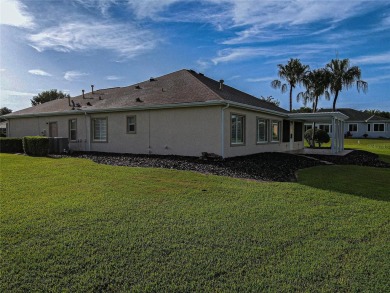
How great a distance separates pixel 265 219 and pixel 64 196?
178 inches

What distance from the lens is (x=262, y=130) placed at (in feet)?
55.5

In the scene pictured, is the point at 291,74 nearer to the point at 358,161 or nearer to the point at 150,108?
the point at 358,161

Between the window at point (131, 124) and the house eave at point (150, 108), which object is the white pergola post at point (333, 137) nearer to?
the house eave at point (150, 108)

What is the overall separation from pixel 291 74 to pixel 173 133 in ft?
82.2

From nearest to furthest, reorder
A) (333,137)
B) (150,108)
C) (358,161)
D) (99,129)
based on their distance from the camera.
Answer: (150,108) < (358,161) < (99,129) < (333,137)

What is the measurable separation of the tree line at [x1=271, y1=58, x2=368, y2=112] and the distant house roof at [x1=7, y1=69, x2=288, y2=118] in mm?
18520

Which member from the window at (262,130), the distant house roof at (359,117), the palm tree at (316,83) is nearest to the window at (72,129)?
the window at (262,130)

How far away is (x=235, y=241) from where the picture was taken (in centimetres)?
411

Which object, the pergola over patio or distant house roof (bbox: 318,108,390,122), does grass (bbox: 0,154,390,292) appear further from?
distant house roof (bbox: 318,108,390,122)

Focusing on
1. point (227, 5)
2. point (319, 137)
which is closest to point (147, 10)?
point (227, 5)

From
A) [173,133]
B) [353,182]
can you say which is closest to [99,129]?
[173,133]

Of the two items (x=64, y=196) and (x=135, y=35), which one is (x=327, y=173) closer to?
(x=64, y=196)

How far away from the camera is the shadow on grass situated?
7270 millimetres

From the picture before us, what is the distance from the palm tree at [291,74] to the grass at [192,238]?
1143 inches
